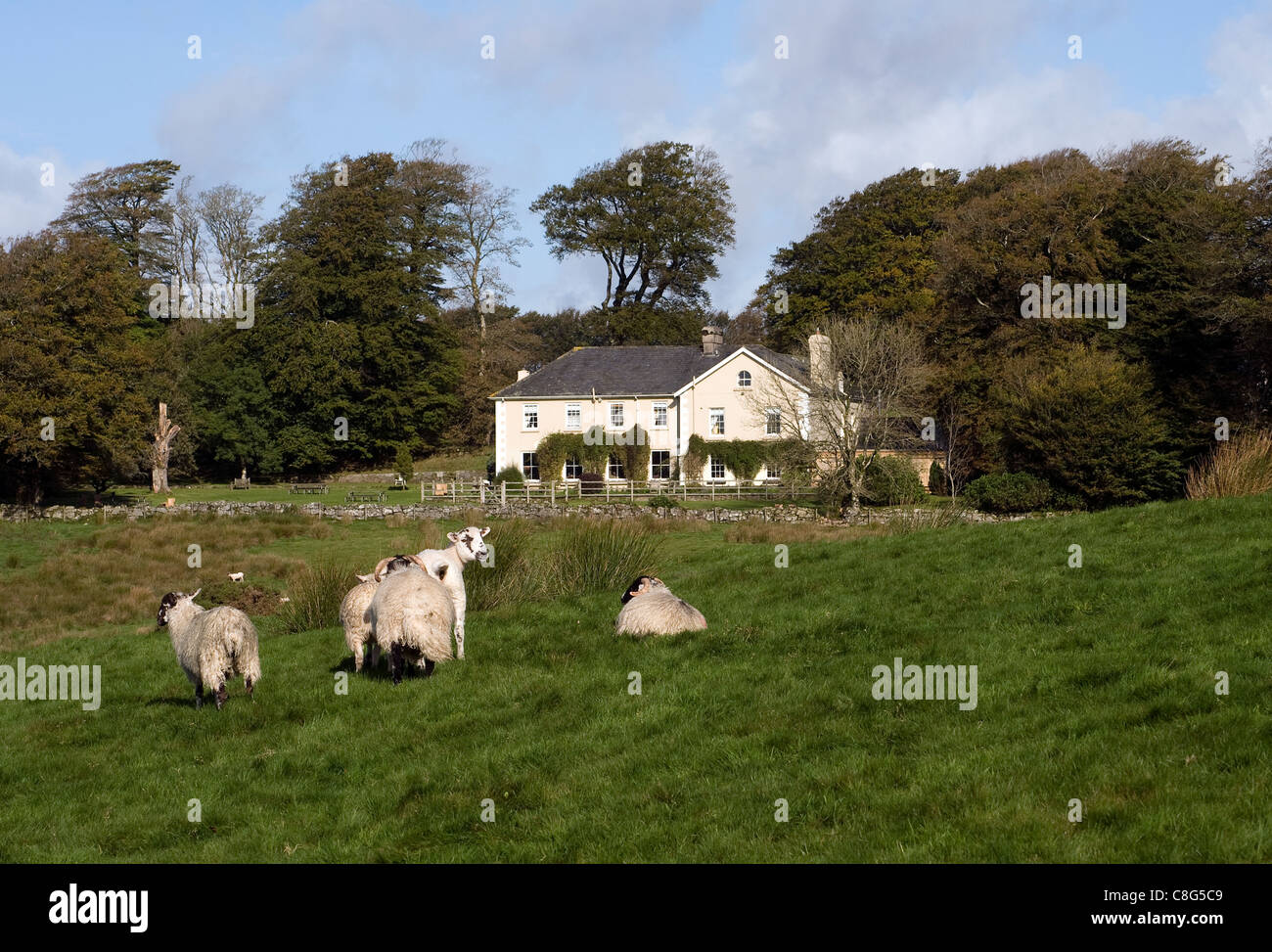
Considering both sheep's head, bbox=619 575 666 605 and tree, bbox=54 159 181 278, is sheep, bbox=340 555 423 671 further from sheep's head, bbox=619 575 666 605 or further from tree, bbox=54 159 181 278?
tree, bbox=54 159 181 278

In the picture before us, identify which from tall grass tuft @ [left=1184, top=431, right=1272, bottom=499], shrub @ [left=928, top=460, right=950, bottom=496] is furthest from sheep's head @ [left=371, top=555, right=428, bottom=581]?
shrub @ [left=928, top=460, right=950, bottom=496]

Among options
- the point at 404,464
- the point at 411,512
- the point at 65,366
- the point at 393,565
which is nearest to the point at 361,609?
the point at 393,565

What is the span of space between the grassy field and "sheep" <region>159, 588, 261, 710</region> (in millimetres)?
400

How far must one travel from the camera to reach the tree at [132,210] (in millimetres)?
76250

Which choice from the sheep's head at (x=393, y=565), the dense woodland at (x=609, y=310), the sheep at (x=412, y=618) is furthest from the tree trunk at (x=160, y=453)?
the sheep at (x=412, y=618)

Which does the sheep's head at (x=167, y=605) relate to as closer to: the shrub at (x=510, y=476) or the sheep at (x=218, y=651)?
the sheep at (x=218, y=651)

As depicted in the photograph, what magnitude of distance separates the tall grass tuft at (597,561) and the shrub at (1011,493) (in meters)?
24.4

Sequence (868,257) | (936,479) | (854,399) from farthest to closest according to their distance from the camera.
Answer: (868,257) → (936,479) → (854,399)

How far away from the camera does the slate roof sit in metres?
62.4

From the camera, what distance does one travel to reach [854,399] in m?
47.6

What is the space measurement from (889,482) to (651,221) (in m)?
45.9

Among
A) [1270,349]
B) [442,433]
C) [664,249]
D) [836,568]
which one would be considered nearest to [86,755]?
[836,568]

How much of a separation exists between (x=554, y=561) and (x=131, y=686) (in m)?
7.69

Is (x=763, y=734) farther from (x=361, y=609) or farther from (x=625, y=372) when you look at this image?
(x=625, y=372)
